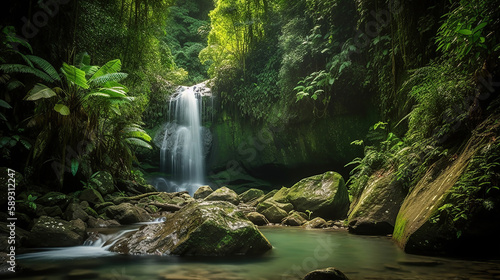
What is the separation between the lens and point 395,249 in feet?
13.1

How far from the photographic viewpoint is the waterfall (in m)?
14.6

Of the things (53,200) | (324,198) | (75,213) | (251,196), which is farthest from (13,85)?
(324,198)

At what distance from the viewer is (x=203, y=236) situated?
155 inches

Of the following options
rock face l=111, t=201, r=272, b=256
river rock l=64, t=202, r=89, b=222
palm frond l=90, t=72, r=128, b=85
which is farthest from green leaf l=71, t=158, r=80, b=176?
rock face l=111, t=201, r=272, b=256

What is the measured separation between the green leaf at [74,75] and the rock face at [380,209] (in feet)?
22.6

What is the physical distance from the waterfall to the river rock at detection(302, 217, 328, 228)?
27.7 feet

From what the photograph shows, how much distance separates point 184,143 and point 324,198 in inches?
364

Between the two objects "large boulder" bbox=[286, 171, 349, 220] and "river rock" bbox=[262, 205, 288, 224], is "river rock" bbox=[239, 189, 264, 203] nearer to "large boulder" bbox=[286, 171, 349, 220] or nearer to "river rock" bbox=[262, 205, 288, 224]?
"large boulder" bbox=[286, 171, 349, 220]

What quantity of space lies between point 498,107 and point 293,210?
16.5 ft

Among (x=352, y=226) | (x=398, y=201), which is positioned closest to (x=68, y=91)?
(x=352, y=226)

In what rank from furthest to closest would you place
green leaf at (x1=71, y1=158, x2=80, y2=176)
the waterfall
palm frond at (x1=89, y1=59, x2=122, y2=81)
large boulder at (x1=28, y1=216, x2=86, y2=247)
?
the waterfall
palm frond at (x1=89, y1=59, x2=122, y2=81)
green leaf at (x1=71, y1=158, x2=80, y2=176)
large boulder at (x1=28, y1=216, x2=86, y2=247)

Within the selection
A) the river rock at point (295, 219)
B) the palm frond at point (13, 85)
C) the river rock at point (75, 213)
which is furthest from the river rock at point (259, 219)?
the palm frond at point (13, 85)

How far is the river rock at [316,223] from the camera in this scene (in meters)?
6.62

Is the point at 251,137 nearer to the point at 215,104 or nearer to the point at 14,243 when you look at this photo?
the point at 215,104
